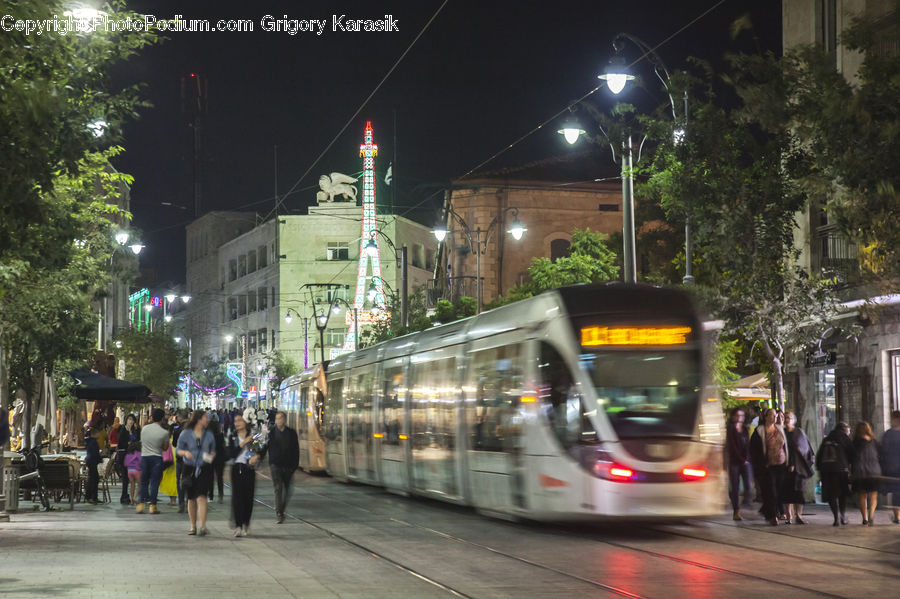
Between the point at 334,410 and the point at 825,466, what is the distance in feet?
47.6

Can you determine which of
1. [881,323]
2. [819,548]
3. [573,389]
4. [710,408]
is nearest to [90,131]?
[573,389]

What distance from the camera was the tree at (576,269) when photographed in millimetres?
45719

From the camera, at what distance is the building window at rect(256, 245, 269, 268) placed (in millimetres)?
116300

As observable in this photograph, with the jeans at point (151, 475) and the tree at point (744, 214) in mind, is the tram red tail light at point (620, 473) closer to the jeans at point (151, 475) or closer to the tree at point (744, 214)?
the tree at point (744, 214)

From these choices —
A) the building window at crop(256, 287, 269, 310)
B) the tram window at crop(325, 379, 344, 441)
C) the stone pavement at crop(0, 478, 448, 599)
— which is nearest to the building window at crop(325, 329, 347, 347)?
the building window at crop(256, 287, 269, 310)

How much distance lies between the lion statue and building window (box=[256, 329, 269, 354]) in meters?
12.5

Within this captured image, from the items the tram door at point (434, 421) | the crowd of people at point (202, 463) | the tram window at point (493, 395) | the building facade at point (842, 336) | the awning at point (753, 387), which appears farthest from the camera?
the awning at point (753, 387)

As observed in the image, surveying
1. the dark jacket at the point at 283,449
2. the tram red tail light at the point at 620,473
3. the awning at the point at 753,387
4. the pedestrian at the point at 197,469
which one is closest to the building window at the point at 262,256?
the awning at the point at 753,387

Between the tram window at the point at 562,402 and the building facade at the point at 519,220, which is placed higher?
the building facade at the point at 519,220

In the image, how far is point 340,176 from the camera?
113 meters

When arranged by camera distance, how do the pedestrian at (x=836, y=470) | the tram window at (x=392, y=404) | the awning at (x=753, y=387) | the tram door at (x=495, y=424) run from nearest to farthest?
the tram door at (x=495, y=424) < the pedestrian at (x=836, y=470) < the tram window at (x=392, y=404) < the awning at (x=753, y=387)

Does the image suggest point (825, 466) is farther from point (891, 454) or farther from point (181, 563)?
point (181, 563)

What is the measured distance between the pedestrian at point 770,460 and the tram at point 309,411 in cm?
1469

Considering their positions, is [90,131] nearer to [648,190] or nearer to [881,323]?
[648,190]
